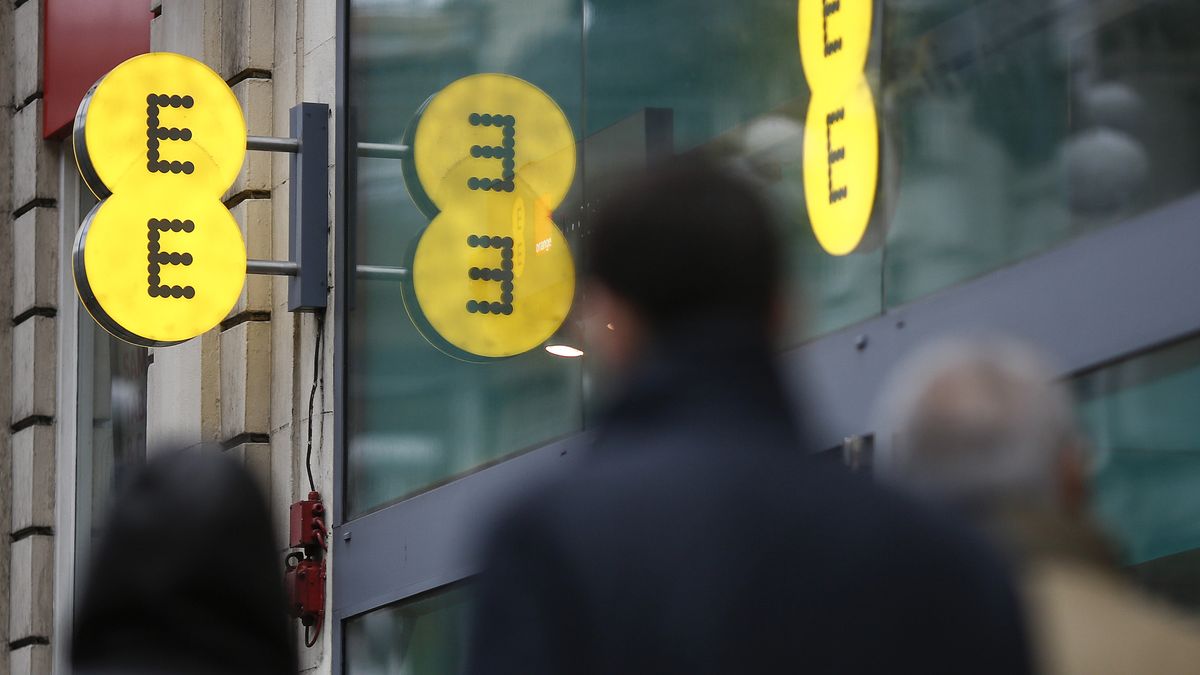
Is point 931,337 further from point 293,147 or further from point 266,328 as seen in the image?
point 266,328

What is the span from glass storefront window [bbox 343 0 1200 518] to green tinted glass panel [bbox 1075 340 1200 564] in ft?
1.26

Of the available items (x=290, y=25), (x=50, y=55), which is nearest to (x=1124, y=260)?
(x=290, y=25)

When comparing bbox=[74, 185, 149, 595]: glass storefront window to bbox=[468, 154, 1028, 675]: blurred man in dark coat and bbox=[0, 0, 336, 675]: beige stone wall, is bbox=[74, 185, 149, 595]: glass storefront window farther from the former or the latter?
bbox=[468, 154, 1028, 675]: blurred man in dark coat

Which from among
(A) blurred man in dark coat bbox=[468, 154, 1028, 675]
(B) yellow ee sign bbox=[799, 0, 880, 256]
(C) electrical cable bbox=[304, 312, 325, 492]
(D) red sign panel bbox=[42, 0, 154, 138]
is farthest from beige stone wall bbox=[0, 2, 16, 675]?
(A) blurred man in dark coat bbox=[468, 154, 1028, 675]

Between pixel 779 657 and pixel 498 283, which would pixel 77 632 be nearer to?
pixel 779 657

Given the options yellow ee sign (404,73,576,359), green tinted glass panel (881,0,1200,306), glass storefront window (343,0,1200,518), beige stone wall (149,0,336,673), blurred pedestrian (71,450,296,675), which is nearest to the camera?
blurred pedestrian (71,450,296,675)

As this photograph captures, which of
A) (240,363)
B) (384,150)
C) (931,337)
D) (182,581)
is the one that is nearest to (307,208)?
(384,150)

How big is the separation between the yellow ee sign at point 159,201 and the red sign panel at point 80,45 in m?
2.41

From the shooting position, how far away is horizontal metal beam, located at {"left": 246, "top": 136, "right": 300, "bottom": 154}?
941cm

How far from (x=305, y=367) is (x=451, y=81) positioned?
5.06 feet

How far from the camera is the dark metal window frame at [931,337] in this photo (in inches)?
196

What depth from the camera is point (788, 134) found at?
670 cm

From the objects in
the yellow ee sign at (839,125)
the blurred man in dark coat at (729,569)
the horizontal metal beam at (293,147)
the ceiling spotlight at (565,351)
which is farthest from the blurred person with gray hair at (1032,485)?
the horizontal metal beam at (293,147)

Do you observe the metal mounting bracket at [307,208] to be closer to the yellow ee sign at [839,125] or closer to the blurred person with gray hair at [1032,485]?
the yellow ee sign at [839,125]
